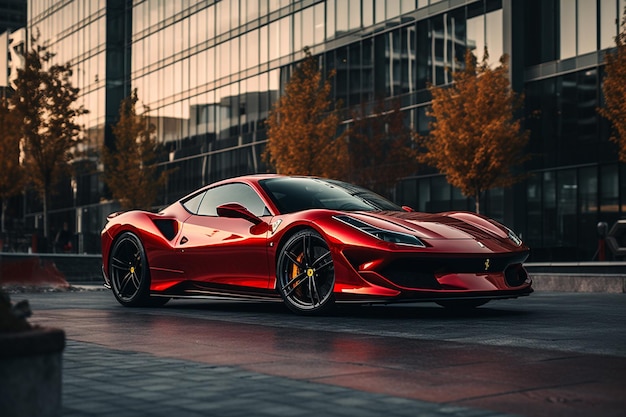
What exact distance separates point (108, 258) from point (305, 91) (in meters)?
22.6

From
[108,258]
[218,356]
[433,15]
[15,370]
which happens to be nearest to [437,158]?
[433,15]

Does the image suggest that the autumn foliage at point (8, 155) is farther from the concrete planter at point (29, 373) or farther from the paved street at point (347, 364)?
the concrete planter at point (29, 373)

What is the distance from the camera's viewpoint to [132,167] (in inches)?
1864

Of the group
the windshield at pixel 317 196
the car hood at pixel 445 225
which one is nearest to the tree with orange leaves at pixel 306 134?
the windshield at pixel 317 196

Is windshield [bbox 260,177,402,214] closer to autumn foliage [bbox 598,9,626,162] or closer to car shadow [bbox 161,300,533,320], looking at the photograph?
car shadow [bbox 161,300,533,320]

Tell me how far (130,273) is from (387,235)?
3.47 metres

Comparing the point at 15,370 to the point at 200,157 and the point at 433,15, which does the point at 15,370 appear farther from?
the point at 200,157

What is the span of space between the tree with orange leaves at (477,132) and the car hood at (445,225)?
18.1m

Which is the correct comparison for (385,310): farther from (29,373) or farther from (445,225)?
(29,373)

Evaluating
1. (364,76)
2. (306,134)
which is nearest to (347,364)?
(306,134)

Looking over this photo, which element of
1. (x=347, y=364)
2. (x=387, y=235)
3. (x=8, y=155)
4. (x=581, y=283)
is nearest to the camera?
(x=347, y=364)

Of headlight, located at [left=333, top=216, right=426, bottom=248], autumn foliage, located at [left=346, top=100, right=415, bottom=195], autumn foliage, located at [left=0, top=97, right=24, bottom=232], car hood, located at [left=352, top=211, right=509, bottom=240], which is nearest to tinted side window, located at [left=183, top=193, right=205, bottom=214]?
car hood, located at [left=352, top=211, right=509, bottom=240]

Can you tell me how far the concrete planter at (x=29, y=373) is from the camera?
342 cm

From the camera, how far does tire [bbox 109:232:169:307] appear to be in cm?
1042
